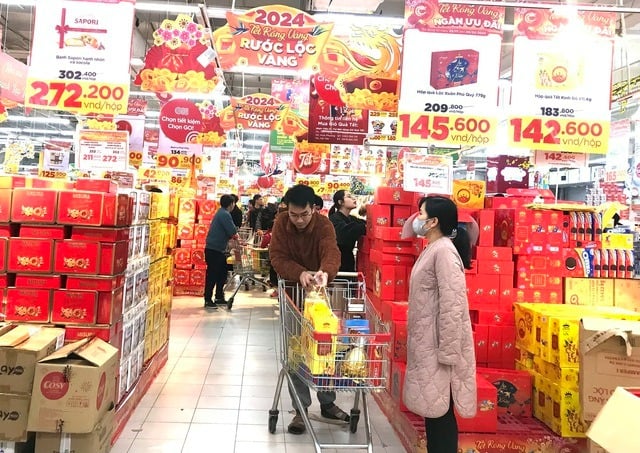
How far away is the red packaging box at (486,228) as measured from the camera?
4875 millimetres

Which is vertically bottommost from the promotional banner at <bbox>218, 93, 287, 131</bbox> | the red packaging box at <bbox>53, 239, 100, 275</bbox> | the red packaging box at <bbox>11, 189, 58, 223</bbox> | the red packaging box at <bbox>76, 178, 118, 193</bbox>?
the red packaging box at <bbox>53, 239, 100, 275</bbox>

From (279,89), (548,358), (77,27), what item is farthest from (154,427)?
(279,89)

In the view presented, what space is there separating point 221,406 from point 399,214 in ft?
8.28

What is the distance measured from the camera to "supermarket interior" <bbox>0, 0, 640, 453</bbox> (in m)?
3.12

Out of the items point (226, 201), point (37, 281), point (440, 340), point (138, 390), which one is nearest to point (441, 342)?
point (440, 340)

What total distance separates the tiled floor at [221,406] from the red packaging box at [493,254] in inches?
64.6

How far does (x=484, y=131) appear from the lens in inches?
193

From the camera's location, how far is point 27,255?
3582 mm

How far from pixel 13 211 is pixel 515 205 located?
4191 millimetres

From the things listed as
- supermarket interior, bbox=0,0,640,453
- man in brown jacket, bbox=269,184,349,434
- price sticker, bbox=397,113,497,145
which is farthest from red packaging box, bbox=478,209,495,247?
man in brown jacket, bbox=269,184,349,434

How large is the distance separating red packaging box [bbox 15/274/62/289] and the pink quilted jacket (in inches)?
92.4

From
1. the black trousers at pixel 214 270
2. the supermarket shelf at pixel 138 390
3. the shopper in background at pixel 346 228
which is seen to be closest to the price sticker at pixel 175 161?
the black trousers at pixel 214 270

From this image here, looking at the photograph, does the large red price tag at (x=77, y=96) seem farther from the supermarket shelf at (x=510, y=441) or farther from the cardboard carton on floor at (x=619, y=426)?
the cardboard carton on floor at (x=619, y=426)

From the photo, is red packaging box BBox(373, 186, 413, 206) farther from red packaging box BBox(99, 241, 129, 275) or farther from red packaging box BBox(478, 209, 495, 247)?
red packaging box BBox(99, 241, 129, 275)
